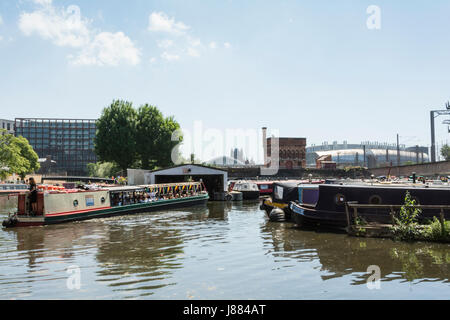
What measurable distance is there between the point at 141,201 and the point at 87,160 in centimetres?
14758

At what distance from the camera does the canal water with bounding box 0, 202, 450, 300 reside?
32.5 feet

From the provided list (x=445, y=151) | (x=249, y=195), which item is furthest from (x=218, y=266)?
(x=445, y=151)

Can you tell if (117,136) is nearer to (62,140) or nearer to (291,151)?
(291,151)

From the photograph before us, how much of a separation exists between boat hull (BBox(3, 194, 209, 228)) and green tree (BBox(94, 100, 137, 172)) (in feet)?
81.7

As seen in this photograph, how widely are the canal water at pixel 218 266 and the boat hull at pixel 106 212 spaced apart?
3438 millimetres

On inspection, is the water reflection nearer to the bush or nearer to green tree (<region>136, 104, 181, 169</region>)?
the bush

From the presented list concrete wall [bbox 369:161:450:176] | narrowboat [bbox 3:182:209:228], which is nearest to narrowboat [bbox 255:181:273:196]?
narrowboat [bbox 3:182:209:228]

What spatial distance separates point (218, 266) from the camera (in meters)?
12.8

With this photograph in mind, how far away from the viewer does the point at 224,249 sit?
52.4 feet

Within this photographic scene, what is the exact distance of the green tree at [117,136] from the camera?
63406 millimetres

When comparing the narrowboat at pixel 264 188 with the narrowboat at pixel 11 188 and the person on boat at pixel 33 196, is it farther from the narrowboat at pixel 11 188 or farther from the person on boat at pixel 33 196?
the narrowboat at pixel 11 188

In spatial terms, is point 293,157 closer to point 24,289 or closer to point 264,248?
point 264,248
